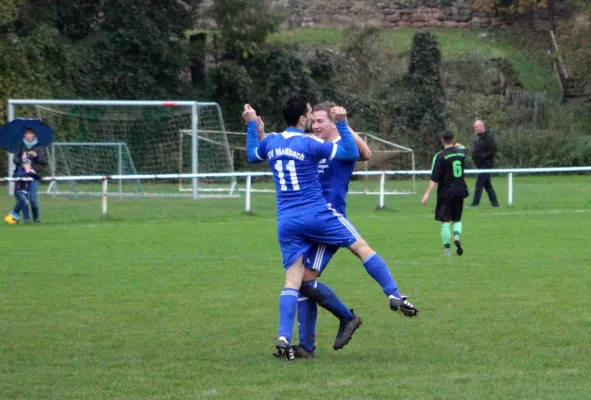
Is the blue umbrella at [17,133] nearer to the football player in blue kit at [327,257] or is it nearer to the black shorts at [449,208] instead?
the black shorts at [449,208]

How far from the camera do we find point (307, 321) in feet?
25.8

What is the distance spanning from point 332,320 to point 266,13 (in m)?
32.5

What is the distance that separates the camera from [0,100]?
33625 millimetres

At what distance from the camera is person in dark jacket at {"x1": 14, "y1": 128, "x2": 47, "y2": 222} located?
20328mm

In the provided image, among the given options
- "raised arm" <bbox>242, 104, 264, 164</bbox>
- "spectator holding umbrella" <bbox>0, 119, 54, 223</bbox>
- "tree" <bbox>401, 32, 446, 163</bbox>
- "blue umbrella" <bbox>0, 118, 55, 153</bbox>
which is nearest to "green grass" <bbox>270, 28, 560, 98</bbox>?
"tree" <bbox>401, 32, 446, 163</bbox>

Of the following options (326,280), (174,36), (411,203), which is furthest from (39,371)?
(174,36)

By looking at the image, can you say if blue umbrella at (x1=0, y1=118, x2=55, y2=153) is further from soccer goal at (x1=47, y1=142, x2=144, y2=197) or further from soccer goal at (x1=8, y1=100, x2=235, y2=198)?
soccer goal at (x1=47, y1=142, x2=144, y2=197)

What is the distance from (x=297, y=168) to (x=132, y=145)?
26307mm

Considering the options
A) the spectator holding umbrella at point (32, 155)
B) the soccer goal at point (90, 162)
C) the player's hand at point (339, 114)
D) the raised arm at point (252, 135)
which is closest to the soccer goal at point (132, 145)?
the soccer goal at point (90, 162)

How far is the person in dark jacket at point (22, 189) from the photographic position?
2009 centimetres

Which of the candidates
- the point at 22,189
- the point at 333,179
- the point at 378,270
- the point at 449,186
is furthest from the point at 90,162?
the point at 378,270

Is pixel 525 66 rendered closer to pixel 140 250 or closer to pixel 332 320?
pixel 140 250

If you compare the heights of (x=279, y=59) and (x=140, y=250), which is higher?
(x=279, y=59)

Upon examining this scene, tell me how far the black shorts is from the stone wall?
3850cm
